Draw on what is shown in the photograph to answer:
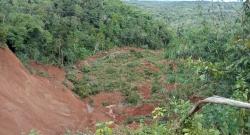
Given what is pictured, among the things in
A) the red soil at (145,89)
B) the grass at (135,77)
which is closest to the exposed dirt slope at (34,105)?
the grass at (135,77)

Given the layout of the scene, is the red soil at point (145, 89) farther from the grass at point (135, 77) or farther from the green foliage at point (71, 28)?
the green foliage at point (71, 28)

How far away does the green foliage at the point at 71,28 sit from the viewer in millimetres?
17422

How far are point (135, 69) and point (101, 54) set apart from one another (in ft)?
15.6

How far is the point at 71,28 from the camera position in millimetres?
23891

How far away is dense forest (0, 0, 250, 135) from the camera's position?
4.45m

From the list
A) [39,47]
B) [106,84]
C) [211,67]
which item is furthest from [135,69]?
[211,67]

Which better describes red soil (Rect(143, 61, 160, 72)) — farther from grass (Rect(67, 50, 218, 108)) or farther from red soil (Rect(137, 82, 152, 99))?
red soil (Rect(137, 82, 152, 99))

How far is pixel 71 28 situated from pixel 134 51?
5473 millimetres

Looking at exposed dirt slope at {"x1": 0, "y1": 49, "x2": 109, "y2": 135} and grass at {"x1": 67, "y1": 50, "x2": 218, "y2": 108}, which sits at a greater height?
exposed dirt slope at {"x1": 0, "y1": 49, "x2": 109, "y2": 135}

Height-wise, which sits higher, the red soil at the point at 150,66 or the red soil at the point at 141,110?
the red soil at the point at 141,110

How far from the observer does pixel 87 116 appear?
14.6m

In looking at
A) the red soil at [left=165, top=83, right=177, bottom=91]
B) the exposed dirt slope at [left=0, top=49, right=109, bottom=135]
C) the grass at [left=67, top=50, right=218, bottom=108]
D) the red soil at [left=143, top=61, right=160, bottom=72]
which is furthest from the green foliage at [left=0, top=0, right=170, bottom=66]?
the red soil at [left=165, top=83, right=177, bottom=91]

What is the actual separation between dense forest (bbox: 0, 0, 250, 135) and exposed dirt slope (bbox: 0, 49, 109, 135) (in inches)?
50.1

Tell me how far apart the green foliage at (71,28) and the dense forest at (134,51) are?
0.12 feet
